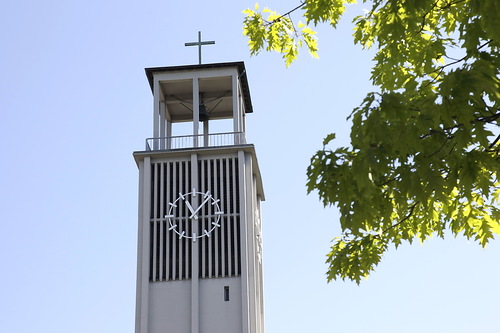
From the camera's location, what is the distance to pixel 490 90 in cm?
713

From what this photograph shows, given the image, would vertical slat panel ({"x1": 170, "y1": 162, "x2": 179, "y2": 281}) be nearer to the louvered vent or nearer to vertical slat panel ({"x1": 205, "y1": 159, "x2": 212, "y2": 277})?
the louvered vent

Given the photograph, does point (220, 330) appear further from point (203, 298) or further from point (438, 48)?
point (438, 48)

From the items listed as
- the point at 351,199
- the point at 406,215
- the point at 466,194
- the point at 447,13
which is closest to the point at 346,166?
the point at 351,199

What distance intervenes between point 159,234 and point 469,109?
28144mm

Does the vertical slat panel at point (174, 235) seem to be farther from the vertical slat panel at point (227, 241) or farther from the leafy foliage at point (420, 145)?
the leafy foliage at point (420, 145)

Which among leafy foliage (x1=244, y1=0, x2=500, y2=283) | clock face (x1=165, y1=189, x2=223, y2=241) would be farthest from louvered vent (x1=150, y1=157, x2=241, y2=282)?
leafy foliage (x1=244, y1=0, x2=500, y2=283)

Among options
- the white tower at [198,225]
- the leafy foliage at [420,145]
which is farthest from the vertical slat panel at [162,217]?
the leafy foliage at [420,145]

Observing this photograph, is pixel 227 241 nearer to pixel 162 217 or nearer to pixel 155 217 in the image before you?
pixel 162 217

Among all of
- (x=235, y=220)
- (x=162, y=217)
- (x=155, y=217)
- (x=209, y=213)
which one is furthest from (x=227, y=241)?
(x=155, y=217)

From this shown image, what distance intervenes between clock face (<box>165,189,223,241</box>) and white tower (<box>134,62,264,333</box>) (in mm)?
38

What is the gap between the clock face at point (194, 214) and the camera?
113 feet

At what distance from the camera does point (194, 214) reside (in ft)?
114

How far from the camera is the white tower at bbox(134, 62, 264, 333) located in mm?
33562

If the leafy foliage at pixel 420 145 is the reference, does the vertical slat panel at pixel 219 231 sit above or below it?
above
